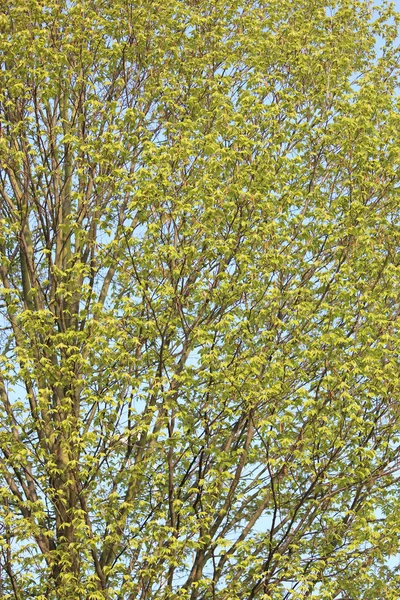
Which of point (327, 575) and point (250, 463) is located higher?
point (250, 463)

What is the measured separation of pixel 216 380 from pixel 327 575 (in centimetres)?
366

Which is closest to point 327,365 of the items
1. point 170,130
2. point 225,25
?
point 170,130

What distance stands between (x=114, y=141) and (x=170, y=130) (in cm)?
124

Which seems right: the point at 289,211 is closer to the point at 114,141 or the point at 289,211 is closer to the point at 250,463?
the point at 114,141

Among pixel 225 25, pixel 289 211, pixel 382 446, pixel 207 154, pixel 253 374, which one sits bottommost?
pixel 382 446

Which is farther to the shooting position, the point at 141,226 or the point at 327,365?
the point at 141,226

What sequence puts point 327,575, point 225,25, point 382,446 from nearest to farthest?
point 327,575, point 382,446, point 225,25

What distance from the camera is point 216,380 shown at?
1456 cm

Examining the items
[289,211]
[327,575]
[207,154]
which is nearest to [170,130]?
[207,154]

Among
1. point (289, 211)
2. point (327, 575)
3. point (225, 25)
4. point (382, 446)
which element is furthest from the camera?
point (225, 25)

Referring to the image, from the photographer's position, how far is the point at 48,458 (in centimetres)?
1430

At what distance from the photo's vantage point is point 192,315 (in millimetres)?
15523

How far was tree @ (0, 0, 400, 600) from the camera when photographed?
46.2 feet

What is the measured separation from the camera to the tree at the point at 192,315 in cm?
1409
